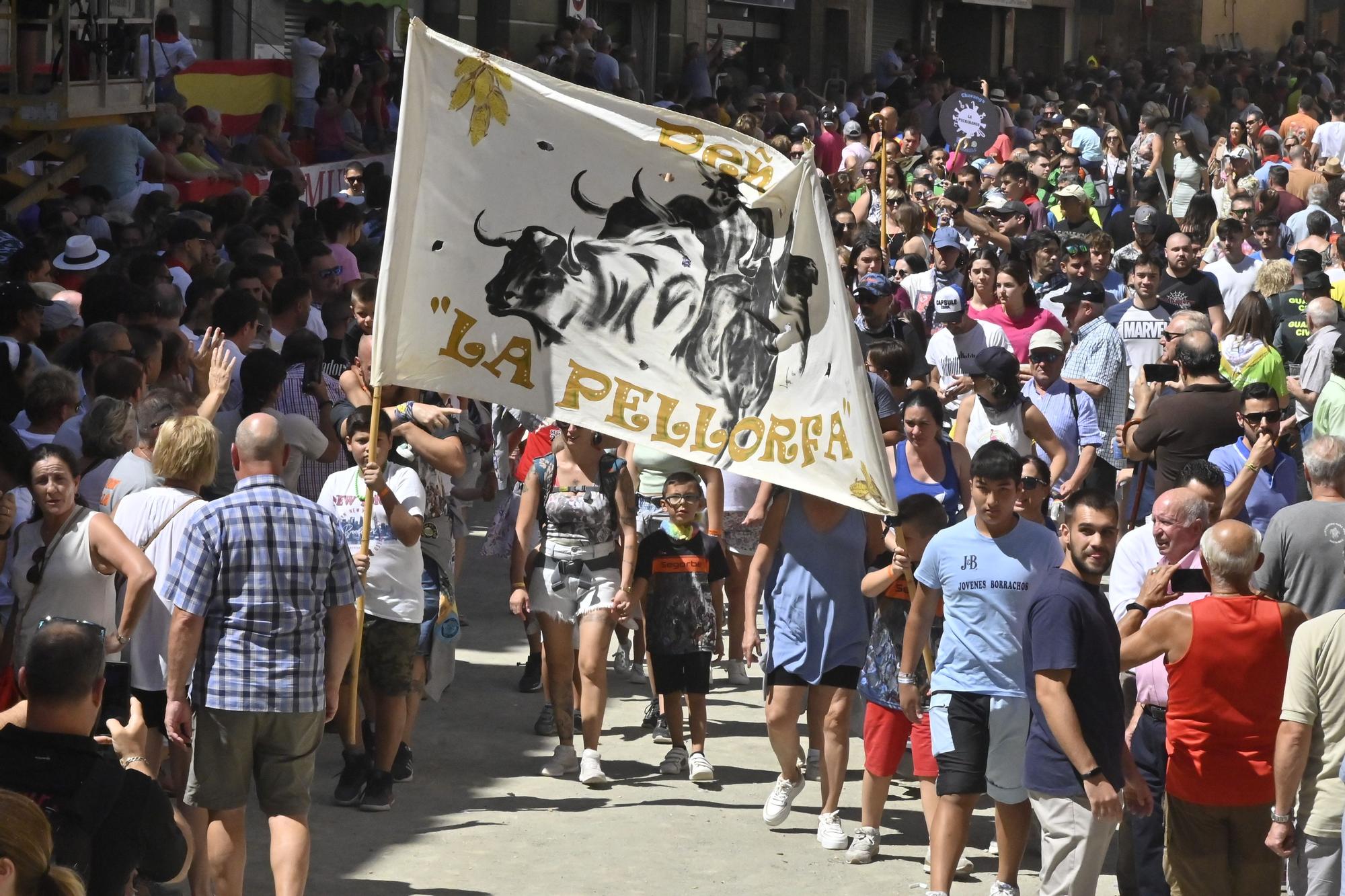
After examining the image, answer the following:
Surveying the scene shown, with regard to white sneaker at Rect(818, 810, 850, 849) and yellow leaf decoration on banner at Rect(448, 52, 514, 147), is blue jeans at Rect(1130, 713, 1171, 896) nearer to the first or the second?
white sneaker at Rect(818, 810, 850, 849)

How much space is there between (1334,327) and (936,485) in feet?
14.3

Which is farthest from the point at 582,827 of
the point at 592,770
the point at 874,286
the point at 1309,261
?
the point at 1309,261

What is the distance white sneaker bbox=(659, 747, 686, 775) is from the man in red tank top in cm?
267

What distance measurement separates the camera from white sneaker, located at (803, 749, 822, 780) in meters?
7.93

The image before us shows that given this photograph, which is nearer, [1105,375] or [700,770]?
[700,770]

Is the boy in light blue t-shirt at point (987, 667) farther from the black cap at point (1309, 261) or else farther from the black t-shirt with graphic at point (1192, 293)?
the black cap at point (1309, 261)

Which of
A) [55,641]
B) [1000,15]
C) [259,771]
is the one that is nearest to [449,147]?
[259,771]

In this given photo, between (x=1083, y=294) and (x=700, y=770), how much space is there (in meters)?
5.09

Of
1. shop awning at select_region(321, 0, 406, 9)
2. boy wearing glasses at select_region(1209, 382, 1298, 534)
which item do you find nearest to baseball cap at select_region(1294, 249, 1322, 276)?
boy wearing glasses at select_region(1209, 382, 1298, 534)

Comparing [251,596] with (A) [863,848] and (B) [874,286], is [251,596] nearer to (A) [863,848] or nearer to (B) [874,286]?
(A) [863,848]

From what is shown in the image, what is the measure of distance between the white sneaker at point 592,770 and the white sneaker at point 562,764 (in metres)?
0.15

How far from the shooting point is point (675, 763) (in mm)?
7961

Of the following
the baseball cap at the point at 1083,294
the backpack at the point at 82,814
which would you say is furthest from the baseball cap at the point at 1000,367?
the backpack at the point at 82,814

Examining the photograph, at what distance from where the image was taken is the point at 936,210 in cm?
1499
